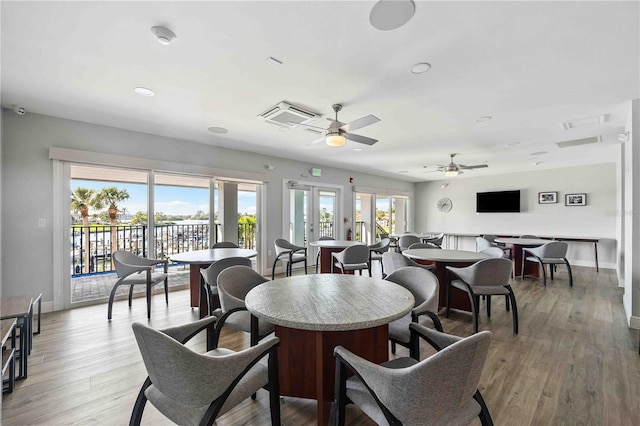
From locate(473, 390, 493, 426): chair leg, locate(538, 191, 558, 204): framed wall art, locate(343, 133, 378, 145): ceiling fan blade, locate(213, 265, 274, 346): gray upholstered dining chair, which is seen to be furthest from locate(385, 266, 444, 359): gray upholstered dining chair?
locate(538, 191, 558, 204): framed wall art

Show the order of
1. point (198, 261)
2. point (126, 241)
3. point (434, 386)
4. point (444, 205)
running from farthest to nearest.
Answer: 1. point (444, 205)
2. point (126, 241)
3. point (198, 261)
4. point (434, 386)

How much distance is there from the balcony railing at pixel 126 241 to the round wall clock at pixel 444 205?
7069 millimetres

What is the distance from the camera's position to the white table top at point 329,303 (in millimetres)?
1361

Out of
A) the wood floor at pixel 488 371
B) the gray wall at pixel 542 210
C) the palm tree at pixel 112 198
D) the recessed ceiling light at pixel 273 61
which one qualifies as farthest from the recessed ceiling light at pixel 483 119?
the palm tree at pixel 112 198

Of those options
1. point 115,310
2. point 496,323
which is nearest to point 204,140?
point 115,310

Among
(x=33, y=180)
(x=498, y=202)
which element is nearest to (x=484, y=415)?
(x=33, y=180)

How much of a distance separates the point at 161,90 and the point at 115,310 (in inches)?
112

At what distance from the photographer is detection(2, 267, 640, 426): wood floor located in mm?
1792

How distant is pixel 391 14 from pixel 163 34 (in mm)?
1534

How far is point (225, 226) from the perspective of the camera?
543 centimetres

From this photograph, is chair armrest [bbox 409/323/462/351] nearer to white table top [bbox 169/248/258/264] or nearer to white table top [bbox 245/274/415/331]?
white table top [bbox 245/274/415/331]

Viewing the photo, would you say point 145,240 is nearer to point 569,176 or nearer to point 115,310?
point 115,310

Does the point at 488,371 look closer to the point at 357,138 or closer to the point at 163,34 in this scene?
the point at 357,138

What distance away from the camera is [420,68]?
244 cm
